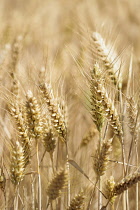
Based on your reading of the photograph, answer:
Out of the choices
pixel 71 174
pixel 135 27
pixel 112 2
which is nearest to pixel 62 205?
pixel 71 174

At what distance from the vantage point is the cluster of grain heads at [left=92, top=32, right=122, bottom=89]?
1.22 m

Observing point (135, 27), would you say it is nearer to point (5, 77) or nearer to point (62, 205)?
point (5, 77)

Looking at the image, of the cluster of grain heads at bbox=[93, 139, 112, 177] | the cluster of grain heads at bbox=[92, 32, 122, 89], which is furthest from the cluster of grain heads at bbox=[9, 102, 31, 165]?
the cluster of grain heads at bbox=[92, 32, 122, 89]

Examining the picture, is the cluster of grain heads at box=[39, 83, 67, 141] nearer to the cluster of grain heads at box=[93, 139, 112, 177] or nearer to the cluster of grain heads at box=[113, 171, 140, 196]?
the cluster of grain heads at box=[93, 139, 112, 177]

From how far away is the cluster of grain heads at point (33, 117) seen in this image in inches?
38.7

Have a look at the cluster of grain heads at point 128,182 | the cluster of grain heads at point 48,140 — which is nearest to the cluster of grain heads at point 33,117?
the cluster of grain heads at point 48,140

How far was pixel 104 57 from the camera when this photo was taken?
125 centimetres

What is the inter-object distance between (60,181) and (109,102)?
30 centimetres

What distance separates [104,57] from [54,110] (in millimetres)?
360

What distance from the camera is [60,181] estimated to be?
3.10 ft

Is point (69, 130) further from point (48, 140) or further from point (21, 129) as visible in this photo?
point (21, 129)

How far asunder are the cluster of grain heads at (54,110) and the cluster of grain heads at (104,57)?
0.28 metres

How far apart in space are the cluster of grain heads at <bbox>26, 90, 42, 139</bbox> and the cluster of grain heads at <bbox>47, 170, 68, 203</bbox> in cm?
15

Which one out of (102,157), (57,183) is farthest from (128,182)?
(57,183)
